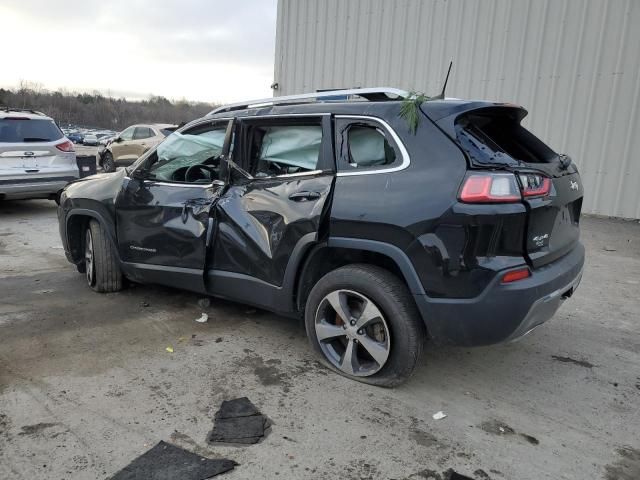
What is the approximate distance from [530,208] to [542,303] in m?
0.54

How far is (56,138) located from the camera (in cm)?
909

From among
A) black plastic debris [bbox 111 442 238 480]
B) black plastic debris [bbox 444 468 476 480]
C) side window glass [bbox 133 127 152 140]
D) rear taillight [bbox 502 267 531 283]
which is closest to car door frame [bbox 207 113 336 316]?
rear taillight [bbox 502 267 531 283]

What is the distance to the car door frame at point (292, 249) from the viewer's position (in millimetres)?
3238

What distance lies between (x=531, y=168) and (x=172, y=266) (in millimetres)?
2734

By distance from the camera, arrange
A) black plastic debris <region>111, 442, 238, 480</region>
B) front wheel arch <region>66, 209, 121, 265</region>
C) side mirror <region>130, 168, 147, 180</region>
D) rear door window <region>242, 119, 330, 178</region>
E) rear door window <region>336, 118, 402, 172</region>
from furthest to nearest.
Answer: front wheel arch <region>66, 209, 121, 265</region>
side mirror <region>130, 168, 147, 180</region>
rear door window <region>242, 119, 330, 178</region>
rear door window <region>336, 118, 402, 172</region>
black plastic debris <region>111, 442, 238, 480</region>

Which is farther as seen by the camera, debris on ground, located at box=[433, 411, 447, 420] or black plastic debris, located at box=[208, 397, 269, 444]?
debris on ground, located at box=[433, 411, 447, 420]

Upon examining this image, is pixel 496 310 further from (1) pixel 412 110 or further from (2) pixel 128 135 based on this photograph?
(2) pixel 128 135

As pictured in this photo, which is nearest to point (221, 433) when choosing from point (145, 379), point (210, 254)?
point (145, 379)

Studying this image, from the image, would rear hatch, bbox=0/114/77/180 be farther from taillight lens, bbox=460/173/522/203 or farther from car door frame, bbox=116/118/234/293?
taillight lens, bbox=460/173/522/203

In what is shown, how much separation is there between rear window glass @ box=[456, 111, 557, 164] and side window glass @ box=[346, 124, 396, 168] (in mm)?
429

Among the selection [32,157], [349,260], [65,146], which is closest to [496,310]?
[349,260]

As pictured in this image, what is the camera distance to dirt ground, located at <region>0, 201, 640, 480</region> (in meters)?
2.50

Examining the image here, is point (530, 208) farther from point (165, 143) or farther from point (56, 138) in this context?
point (56, 138)

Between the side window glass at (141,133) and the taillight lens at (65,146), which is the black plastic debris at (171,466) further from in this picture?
the side window glass at (141,133)
